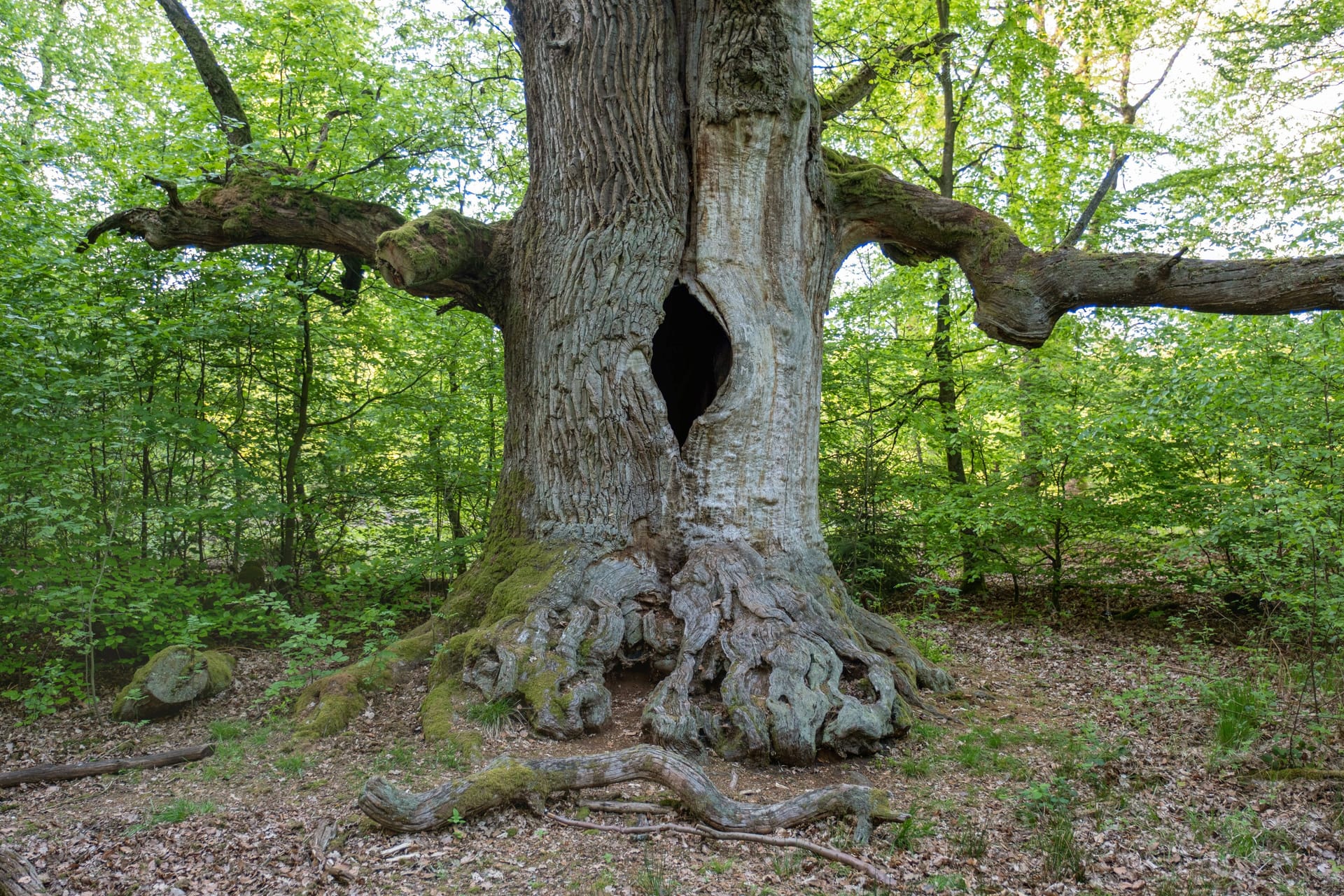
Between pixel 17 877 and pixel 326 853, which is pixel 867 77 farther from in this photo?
pixel 17 877

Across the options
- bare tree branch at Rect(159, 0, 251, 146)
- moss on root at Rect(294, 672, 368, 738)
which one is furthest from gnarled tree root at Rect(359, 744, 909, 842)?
bare tree branch at Rect(159, 0, 251, 146)

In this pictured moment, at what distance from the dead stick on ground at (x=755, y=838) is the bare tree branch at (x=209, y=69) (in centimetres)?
697

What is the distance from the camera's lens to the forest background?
19.2ft

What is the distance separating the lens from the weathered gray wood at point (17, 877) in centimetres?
301

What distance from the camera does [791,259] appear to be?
232 inches

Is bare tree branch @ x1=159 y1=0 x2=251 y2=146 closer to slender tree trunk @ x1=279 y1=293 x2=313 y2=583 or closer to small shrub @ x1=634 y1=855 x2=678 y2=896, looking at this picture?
slender tree trunk @ x1=279 y1=293 x2=313 y2=583

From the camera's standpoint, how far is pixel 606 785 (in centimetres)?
376

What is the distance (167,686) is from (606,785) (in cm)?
425

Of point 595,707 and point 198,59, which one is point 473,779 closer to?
point 595,707

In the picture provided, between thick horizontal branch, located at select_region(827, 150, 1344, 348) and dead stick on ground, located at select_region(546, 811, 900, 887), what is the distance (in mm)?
4374

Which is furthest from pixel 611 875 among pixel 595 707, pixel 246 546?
pixel 246 546

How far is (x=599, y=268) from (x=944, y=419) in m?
5.51

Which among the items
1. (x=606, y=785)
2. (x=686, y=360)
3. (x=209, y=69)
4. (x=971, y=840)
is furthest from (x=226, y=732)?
(x=209, y=69)

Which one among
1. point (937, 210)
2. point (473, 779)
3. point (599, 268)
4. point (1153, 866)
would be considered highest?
point (937, 210)
